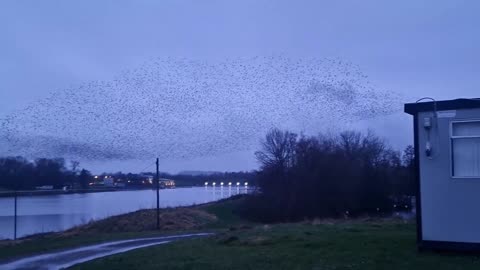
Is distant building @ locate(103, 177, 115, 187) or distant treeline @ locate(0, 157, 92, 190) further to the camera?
distant building @ locate(103, 177, 115, 187)

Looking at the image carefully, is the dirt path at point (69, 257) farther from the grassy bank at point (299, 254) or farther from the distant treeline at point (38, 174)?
the distant treeline at point (38, 174)

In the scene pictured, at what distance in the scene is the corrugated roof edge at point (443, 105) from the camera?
1383 centimetres

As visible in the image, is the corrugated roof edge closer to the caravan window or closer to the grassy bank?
the caravan window

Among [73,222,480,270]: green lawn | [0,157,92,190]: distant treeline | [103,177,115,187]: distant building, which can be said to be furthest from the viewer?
[103,177,115,187]: distant building

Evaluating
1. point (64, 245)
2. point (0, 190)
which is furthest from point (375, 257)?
point (0, 190)

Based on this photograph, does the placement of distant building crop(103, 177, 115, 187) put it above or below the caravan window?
below

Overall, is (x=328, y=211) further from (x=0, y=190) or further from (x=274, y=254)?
(x=274, y=254)

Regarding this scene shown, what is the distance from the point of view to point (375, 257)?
13.6 metres

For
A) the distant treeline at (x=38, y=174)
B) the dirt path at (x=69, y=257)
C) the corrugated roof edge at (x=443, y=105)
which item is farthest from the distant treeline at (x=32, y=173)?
the corrugated roof edge at (x=443, y=105)

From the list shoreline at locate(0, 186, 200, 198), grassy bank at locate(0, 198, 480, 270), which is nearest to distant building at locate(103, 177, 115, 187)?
shoreline at locate(0, 186, 200, 198)

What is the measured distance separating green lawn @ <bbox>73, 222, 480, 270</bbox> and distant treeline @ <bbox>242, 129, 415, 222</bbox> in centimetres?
3988

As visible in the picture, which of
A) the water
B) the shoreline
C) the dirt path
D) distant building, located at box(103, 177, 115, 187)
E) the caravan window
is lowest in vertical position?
the water

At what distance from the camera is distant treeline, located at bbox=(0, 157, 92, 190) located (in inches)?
2245

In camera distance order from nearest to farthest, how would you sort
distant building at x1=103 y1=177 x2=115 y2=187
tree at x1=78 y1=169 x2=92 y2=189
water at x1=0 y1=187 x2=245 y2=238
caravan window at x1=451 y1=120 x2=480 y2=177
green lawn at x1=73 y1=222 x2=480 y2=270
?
1. green lawn at x1=73 y1=222 x2=480 y2=270
2. caravan window at x1=451 y1=120 x2=480 y2=177
3. water at x1=0 y1=187 x2=245 y2=238
4. tree at x1=78 y1=169 x2=92 y2=189
5. distant building at x1=103 y1=177 x2=115 y2=187
